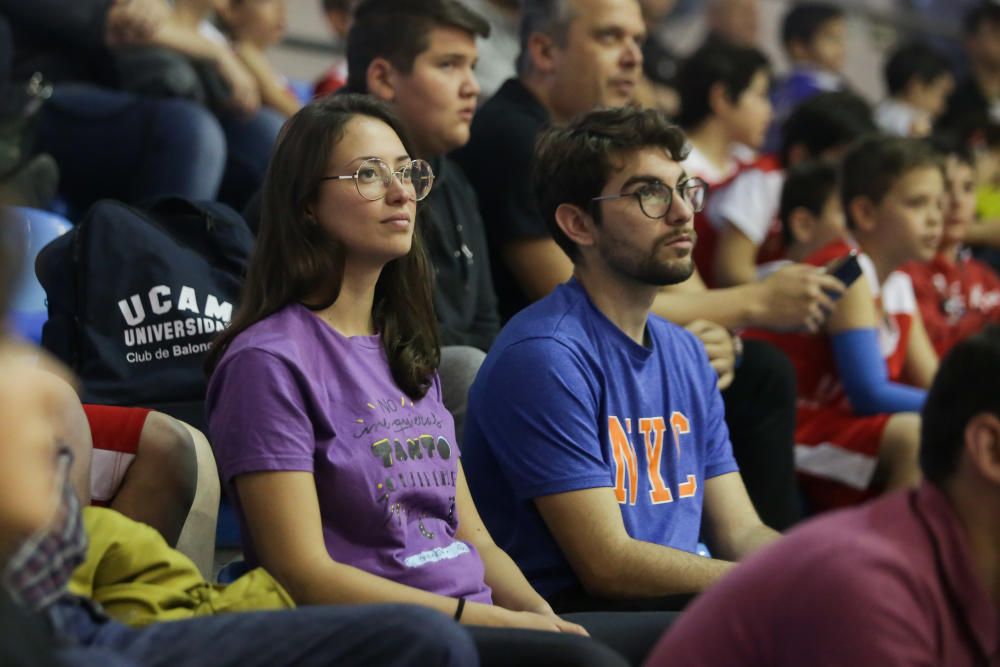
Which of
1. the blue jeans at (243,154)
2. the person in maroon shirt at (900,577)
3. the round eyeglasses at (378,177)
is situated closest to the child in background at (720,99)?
the blue jeans at (243,154)

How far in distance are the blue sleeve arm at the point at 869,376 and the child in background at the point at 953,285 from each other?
3.03 ft

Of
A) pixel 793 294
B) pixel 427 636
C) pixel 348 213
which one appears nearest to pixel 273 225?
pixel 348 213

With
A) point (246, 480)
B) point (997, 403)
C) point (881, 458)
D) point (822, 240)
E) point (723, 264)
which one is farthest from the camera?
point (723, 264)

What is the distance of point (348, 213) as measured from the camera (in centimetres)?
232

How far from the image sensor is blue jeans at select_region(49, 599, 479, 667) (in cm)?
168

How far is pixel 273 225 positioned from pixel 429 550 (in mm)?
549

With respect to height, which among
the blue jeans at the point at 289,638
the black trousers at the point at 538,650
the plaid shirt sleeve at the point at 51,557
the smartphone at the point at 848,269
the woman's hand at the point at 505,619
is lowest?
the woman's hand at the point at 505,619

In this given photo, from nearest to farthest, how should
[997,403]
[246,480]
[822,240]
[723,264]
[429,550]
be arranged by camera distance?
[997,403] < [246,480] < [429,550] < [822,240] < [723,264]

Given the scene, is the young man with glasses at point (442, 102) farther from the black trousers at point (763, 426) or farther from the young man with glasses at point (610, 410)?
the black trousers at point (763, 426)

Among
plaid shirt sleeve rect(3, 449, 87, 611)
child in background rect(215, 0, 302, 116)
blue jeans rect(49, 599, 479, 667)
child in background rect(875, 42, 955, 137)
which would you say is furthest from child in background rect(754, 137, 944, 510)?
child in background rect(875, 42, 955, 137)

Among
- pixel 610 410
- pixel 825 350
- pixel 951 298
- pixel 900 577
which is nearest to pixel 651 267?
pixel 610 410

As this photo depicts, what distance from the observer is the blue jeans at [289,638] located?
5.52 feet

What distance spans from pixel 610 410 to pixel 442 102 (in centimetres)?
101

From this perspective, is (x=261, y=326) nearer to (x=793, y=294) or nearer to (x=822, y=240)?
(x=793, y=294)
